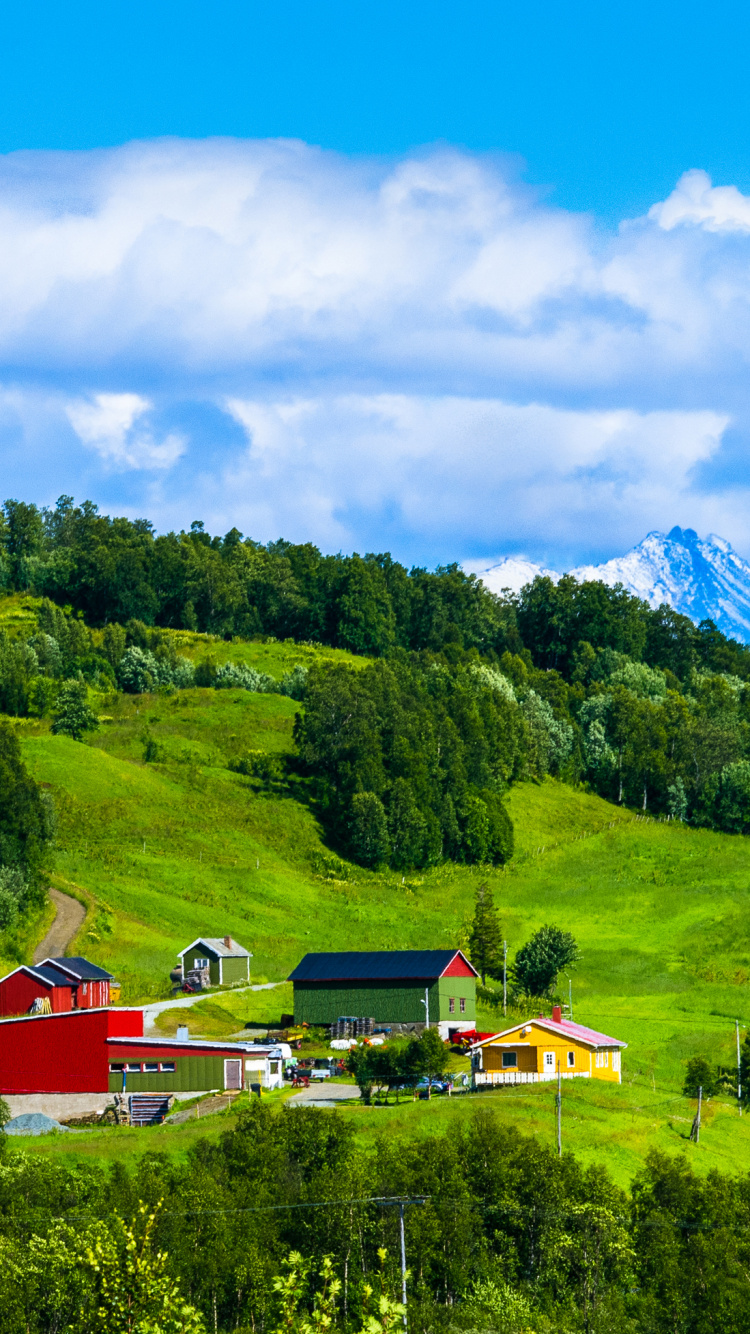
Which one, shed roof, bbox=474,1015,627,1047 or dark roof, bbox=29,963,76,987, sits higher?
dark roof, bbox=29,963,76,987

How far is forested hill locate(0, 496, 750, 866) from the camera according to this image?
128m

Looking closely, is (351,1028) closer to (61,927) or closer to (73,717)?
(61,927)

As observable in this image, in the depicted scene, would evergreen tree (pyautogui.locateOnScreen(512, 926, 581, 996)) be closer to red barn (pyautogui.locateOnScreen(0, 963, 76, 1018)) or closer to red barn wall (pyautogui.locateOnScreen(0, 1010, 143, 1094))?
red barn (pyautogui.locateOnScreen(0, 963, 76, 1018))

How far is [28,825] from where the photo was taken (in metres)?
96.3

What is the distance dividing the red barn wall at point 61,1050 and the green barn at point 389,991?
13836mm

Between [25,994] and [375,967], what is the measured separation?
1828cm

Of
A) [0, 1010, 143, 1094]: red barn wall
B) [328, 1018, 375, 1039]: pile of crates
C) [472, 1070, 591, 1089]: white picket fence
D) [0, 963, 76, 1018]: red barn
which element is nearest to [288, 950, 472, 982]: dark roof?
[328, 1018, 375, 1039]: pile of crates

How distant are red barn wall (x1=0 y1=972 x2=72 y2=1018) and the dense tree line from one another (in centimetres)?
2609

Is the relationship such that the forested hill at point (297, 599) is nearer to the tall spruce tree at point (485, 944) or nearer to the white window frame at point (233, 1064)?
the tall spruce tree at point (485, 944)

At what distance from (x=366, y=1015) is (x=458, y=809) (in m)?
48.7

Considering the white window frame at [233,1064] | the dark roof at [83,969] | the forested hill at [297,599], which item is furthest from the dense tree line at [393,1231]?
the forested hill at [297,599]

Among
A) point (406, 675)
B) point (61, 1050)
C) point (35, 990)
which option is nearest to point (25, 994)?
point (35, 990)

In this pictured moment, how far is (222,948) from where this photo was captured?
291ft

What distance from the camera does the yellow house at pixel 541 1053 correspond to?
70188 millimetres
